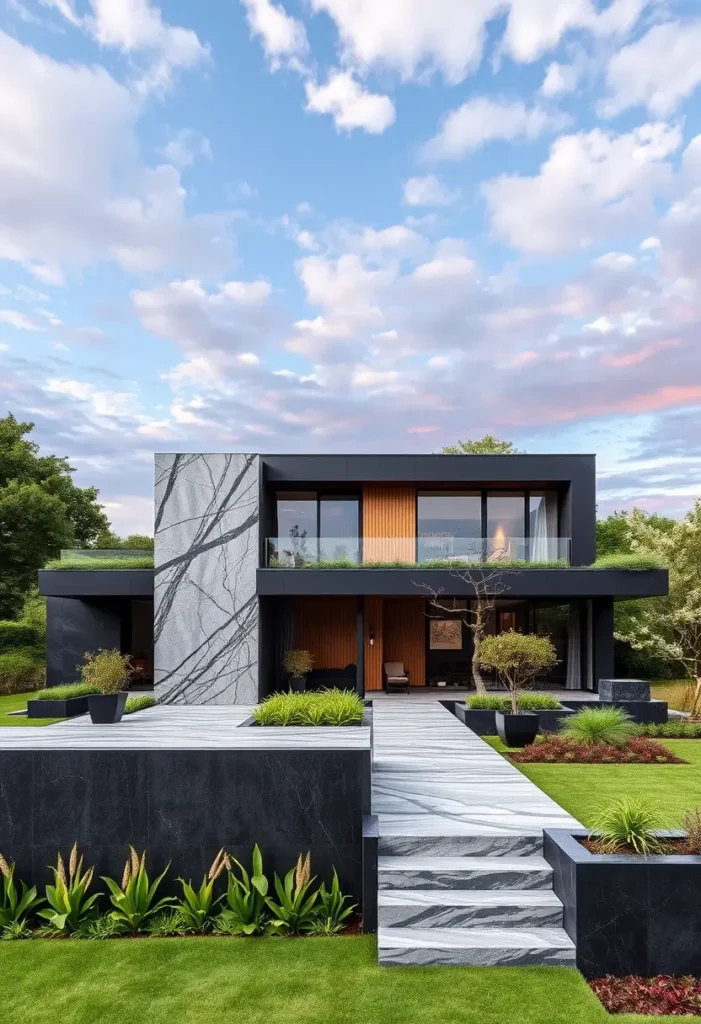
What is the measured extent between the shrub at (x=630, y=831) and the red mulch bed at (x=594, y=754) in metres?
5.17

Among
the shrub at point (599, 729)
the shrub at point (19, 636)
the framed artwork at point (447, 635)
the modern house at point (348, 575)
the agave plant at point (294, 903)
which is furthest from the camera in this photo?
the shrub at point (19, 636)

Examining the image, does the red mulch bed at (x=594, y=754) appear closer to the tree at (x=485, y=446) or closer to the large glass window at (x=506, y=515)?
the large glass window at (x=506, y=515)

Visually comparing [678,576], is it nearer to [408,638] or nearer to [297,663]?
[408,638]

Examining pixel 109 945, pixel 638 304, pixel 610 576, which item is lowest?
pixel 109 945

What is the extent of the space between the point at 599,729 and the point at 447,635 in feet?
29.1

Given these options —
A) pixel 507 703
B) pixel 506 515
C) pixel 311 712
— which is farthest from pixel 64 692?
pixel 506 515

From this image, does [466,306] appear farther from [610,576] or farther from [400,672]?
[400,672]

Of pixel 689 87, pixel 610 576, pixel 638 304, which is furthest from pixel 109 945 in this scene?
pixel 638 304

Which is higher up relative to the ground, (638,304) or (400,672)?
(638,304)

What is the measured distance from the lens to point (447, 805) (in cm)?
657

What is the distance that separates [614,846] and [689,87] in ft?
44.1

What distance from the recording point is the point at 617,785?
8.55 meters

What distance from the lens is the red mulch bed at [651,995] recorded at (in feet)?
13.3

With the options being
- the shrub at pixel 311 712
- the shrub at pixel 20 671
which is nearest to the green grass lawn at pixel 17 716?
the shrub at pixel 20 671
